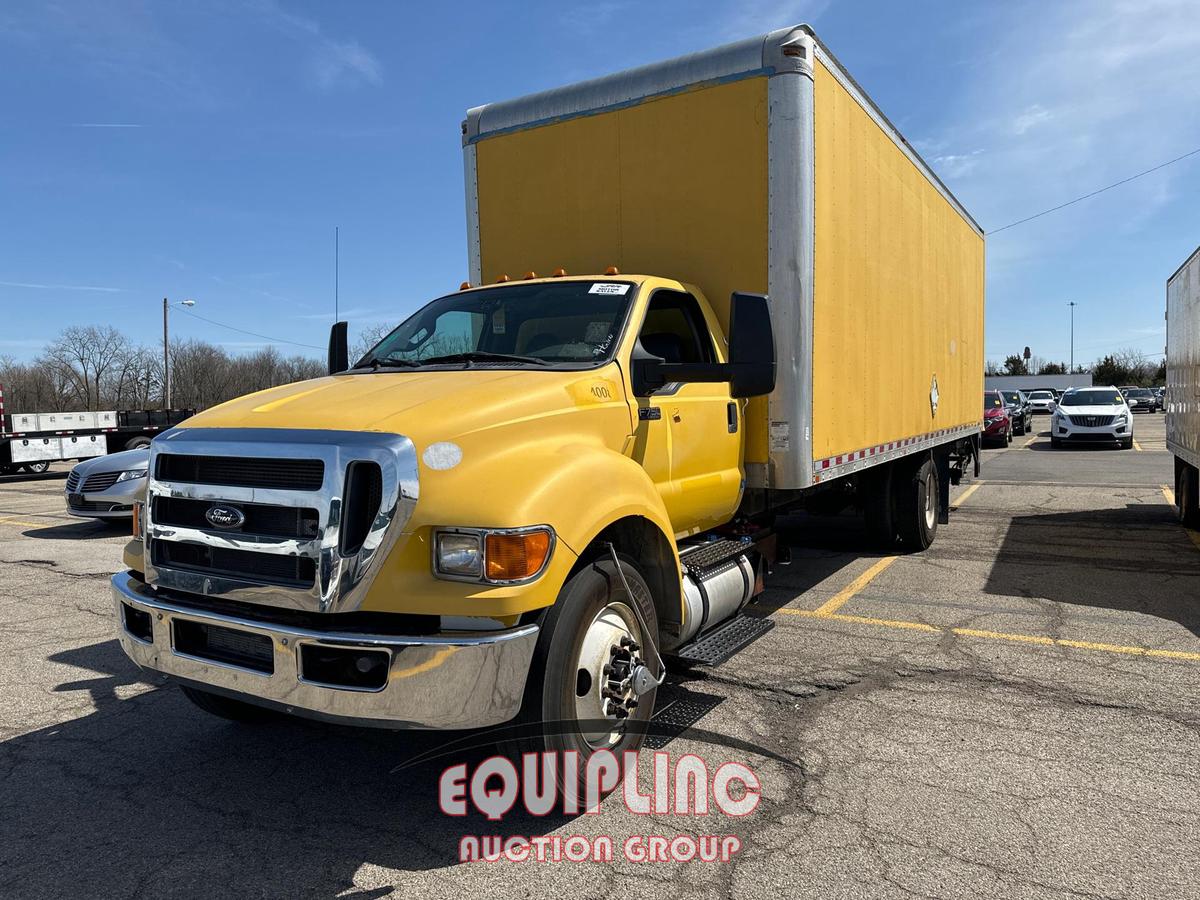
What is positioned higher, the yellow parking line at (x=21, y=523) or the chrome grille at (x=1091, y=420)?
the chrome grille at (x=1091, y=420)

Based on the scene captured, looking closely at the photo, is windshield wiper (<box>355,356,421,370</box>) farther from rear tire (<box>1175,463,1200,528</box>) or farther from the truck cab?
rear tire (<box>1175,463,1200,528</box>)

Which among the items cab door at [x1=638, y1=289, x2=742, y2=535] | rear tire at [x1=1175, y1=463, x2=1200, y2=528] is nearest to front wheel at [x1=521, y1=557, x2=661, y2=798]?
cab door at [x1=638, y1=289, x2=742, y2=535]

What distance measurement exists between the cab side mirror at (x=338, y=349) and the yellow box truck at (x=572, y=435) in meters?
0.02

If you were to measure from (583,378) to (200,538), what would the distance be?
1.67m

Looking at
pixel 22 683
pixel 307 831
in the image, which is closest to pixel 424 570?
pixel 307 831

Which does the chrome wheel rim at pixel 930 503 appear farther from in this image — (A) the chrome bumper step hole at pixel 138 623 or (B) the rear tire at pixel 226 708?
(A) the chrome bumper step hole at pixel 138 623

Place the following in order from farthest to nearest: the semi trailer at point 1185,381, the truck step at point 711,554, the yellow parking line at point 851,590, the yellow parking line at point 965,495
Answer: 1. the yellow parking line at point 965,495
2. the semi trailer at point 1185,381
3. the yellow parking line at point 851,590
4. the truck step at point 711,554

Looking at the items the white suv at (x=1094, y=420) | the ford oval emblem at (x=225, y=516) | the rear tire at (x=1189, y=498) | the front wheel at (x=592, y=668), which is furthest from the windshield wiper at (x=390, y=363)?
the white suv at (x=1094, y=420)

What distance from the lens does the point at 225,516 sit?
10.4 feet

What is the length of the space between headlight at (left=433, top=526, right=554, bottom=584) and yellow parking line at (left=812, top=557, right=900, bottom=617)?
3.96 meters

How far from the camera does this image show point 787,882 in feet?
9.36

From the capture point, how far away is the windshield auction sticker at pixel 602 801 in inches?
122

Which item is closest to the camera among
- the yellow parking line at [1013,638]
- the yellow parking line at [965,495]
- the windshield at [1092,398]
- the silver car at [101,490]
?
the yellow parking line at [1013,638]

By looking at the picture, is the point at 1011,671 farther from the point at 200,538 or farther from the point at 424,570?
the point at 200,538
